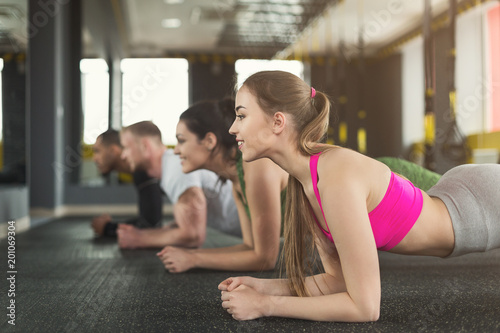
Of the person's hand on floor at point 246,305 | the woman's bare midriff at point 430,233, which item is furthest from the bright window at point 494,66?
the person's hand on floor at point 246,305

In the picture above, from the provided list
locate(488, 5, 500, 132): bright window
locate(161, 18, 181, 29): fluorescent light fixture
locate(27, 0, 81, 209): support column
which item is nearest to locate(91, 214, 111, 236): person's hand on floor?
locate(27, 0, 81, 209): support column

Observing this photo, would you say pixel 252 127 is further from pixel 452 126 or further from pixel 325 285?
pixel 452 126

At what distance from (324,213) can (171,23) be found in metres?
5.92

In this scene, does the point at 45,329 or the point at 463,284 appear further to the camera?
the point at 463,284

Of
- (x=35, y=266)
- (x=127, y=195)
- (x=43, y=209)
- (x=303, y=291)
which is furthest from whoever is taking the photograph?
(x=127, y=195)

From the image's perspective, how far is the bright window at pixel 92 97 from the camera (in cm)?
552

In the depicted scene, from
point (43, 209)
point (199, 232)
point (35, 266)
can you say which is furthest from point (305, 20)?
point (35, 266)

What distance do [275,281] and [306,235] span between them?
6.2 inches

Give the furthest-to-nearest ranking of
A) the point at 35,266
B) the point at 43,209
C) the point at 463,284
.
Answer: the point at 43,209, the point at 35,266, the point at 463,284

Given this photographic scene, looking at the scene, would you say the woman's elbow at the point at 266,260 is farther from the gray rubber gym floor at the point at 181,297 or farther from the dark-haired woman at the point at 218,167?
the gray rubber gym floor at the point at 181,297

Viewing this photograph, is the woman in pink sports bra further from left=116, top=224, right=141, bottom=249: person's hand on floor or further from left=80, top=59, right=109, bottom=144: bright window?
left=80, top=59, right=109, bottom=144: bright window

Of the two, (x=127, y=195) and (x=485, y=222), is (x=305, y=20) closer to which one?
(x=127, y=195)

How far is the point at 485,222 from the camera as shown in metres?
1.25

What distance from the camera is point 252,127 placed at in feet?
3.60
